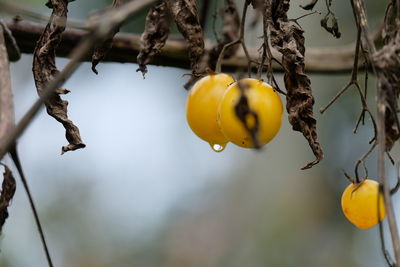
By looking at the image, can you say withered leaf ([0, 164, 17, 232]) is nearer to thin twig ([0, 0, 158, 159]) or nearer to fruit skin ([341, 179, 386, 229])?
thin twig ([0, 0, 158, 159])

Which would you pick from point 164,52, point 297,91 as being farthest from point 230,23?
point 297,91

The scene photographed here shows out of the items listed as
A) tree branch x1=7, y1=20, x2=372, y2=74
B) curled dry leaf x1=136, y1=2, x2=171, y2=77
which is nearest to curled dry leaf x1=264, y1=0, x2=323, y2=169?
curled dry leaf x1=136, y1=2, x2=171, y2=77

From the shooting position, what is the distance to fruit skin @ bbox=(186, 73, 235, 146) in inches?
36.1

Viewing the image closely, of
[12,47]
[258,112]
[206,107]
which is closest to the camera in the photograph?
[258,112]

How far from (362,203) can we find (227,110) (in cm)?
24

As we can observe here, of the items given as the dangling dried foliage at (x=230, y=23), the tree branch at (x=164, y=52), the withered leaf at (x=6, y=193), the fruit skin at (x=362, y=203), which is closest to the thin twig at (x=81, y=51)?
the withered leaf at (x=6, y=193)

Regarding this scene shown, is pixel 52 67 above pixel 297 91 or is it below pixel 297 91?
above

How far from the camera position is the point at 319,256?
4332mm

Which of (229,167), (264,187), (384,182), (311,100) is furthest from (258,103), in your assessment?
(229,167)

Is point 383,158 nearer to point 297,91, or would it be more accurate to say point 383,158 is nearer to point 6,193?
point 297,91

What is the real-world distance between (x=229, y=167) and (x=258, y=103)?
3.62m

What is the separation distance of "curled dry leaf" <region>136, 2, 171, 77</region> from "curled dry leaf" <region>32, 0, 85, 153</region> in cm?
12

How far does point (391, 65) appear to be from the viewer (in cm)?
76

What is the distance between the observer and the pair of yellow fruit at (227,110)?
812 mm
